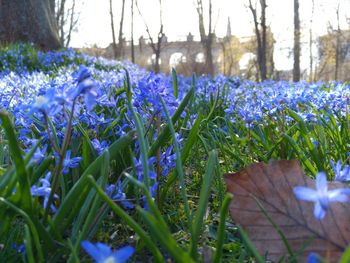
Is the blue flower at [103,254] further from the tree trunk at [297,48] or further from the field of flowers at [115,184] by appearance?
the tree trunk at [297,48]

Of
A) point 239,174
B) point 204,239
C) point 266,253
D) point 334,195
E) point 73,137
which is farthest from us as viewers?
point 73,137

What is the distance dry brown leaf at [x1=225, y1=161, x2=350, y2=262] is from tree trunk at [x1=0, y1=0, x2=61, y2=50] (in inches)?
441

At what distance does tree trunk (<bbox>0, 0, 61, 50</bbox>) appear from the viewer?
36.2 feet

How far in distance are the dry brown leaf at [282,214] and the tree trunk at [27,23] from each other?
36.8ft

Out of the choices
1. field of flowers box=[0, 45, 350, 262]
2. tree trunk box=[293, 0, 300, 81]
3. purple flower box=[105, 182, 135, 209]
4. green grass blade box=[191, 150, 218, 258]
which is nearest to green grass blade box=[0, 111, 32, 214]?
field of flowers box=[0, 45, 350, 262]

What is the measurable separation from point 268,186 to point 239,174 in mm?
70

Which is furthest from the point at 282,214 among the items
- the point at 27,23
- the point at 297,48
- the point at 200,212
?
the point at 297,48

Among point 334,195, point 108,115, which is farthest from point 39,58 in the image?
point 334,195

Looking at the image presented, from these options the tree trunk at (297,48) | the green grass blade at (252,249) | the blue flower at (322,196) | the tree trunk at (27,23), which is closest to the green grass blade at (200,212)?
the green grass blade at (252,249)

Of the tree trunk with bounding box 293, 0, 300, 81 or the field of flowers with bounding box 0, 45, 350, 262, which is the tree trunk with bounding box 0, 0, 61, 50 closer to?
the field of flowers with bounding box 0, 45, 350, 262

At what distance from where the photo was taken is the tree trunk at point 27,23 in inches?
435

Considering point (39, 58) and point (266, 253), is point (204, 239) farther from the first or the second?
point (39, 58)

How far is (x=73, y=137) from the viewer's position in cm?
151

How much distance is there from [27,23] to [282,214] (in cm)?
1157
